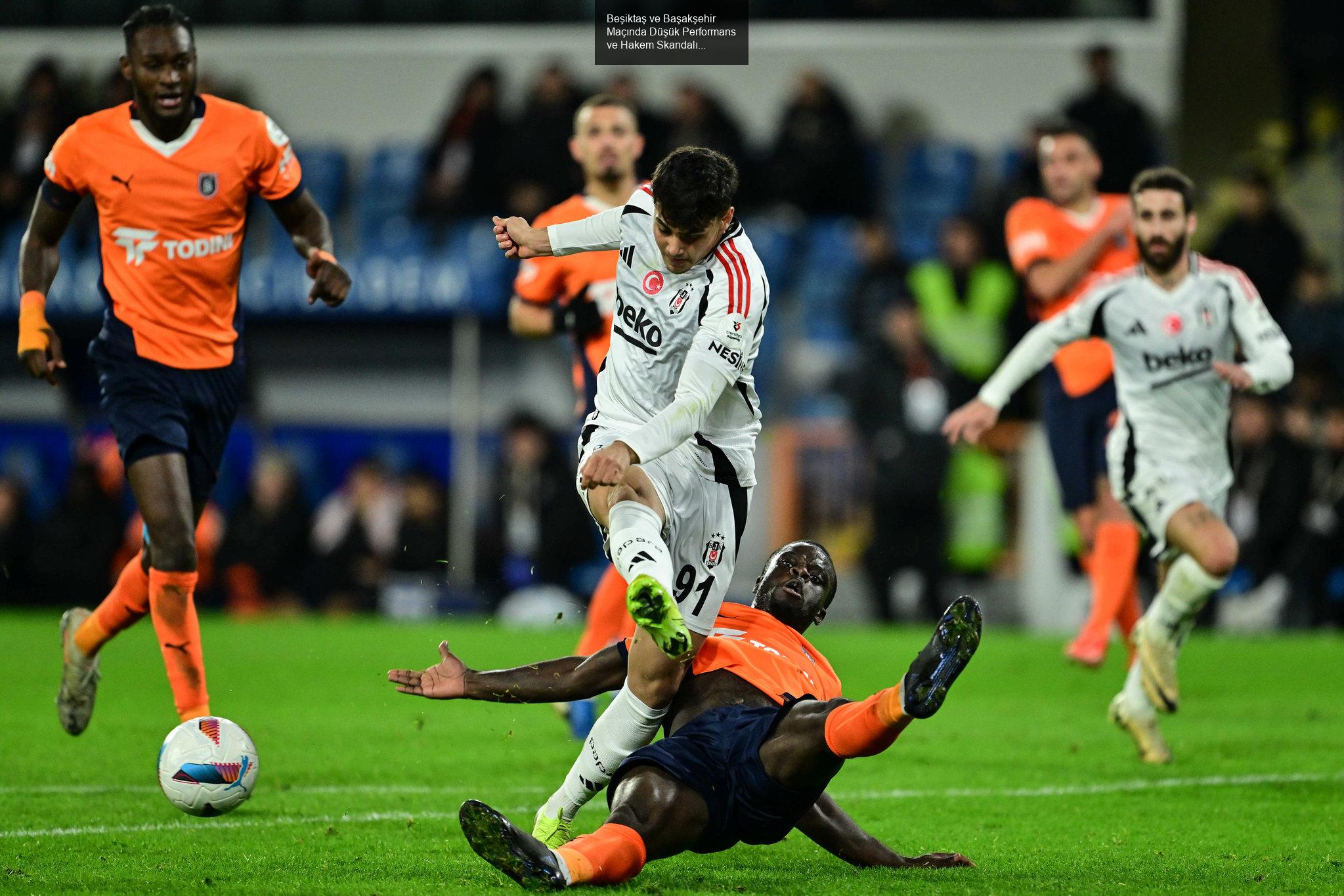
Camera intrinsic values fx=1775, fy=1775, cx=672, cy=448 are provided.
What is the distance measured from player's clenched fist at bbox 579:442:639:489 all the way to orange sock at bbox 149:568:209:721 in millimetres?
1925

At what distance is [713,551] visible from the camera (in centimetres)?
545

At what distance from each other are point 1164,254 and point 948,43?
10455 mm

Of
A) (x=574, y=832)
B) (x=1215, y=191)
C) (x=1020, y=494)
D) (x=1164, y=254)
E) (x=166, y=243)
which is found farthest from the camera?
(x=1215, y=191)

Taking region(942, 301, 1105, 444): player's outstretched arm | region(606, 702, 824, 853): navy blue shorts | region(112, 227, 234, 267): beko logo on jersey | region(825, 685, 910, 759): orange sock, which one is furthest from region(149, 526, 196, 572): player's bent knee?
region(942, 301, 1105, 444): player's outstretched arm

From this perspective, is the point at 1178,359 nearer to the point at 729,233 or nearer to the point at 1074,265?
the point at 1074,265

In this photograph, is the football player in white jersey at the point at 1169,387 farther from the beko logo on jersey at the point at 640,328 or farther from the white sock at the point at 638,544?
the white sock at the point at 638,544

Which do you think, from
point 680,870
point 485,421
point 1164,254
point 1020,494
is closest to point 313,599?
point 485,421

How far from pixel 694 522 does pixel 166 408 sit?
212 cm

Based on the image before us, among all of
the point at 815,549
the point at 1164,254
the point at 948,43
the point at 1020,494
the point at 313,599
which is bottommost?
the point at 313,599

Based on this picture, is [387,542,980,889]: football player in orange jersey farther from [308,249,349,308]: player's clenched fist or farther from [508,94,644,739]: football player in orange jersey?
[508,94,644,739]: football player in orange jersey

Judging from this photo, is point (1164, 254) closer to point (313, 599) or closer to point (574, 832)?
point (574, 832)

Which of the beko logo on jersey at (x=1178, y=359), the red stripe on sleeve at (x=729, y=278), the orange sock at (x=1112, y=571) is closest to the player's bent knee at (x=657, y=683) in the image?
the red stripe on sleeve at (x=729, y=278)

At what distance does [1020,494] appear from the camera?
13586 mm

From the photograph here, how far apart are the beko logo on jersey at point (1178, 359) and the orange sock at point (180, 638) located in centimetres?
392
